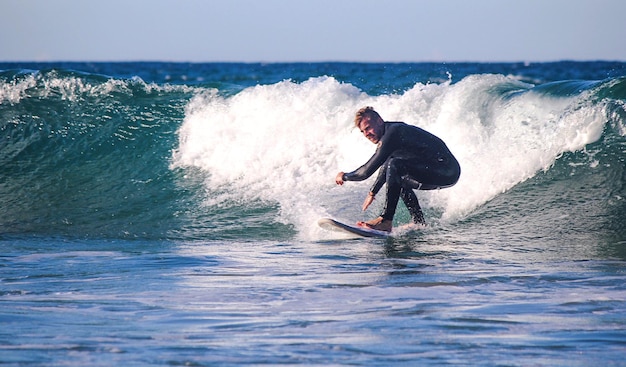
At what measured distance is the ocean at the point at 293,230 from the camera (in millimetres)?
5148

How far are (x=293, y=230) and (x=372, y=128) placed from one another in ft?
6.09

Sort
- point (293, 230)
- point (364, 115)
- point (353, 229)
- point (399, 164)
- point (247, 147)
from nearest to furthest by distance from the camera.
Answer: point (364, 115)
point (399, 164)
point (353, 229)
point (293, 230)
point (247, 147)

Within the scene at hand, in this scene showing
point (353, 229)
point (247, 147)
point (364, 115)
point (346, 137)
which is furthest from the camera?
point (247, 147)

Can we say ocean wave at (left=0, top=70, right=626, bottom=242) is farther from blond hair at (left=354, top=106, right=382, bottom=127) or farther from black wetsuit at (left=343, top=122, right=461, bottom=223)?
blond hair at (left=354, top=106, right=382, bottom=127)

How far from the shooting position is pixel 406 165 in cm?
901

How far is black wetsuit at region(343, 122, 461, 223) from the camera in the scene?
8914 mm

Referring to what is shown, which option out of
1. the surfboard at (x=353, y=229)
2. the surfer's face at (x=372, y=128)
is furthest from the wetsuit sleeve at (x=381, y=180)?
the surfboard at (x=353, y=229)

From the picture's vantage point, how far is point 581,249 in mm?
8422

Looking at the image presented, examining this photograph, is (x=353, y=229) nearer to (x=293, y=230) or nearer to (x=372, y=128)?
(x=372, y=128)

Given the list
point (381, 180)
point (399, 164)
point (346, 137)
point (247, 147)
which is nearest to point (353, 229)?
point (381, 180)

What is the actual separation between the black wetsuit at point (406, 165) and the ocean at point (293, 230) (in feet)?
1.60

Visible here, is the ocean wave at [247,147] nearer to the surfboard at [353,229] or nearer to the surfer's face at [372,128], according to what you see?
the surfboard at [353,229]

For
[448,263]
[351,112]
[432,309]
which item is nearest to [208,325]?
[432,309]

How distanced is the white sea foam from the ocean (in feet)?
0.10
